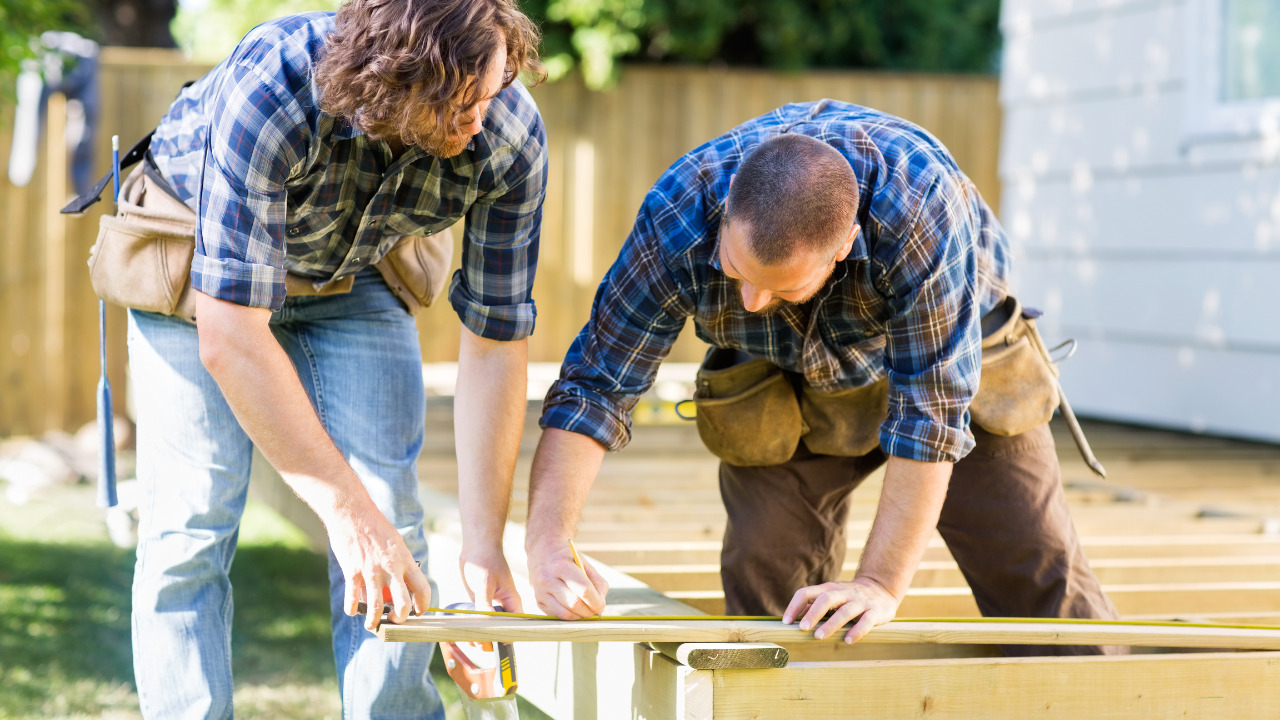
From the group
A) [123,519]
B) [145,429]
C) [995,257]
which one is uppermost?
[995,257]

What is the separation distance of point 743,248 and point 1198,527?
2.29 metres

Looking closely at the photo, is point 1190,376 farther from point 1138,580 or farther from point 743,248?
point 743,248

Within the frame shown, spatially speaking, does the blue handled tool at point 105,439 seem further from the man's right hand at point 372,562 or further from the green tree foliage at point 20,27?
the green tree foliage at point 20,27

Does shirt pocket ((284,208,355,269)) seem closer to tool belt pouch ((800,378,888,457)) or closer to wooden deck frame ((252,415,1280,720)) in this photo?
wooden deck frame ((252,415,1280,720))

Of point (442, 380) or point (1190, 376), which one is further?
point (442, 380)

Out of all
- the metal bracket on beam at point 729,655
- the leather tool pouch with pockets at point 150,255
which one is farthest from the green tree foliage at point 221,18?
the metal bracket on beam at point 729,655

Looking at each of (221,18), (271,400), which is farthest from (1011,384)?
(221,18)

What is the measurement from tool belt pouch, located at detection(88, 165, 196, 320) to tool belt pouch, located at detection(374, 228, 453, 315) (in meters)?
0.31

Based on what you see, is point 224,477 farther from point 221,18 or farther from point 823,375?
point 221,18

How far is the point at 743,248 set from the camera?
1685mm

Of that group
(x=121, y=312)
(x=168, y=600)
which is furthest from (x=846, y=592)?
(x=121, y=312)

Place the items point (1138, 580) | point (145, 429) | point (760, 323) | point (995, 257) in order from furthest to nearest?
point (1138, 580), point (995, 257), point (760, 323), point (145, 429)

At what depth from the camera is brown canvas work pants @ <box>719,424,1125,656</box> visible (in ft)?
7.38

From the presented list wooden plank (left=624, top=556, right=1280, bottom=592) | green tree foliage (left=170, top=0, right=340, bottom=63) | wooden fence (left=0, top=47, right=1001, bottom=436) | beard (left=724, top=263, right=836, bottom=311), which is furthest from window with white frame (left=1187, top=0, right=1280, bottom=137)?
green tree foliage (left=170, top=0, right=340, bottom=63)
